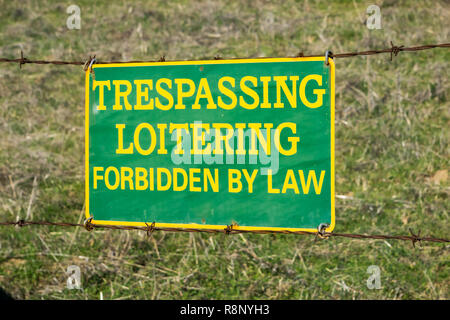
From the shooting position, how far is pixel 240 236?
494 centimetres

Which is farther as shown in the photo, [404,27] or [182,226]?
[404,27]

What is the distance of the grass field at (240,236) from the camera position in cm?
454

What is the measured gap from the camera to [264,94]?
2.88 meters

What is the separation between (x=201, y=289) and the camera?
4445mm

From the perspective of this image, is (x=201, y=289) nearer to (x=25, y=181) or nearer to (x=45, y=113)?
(x=25, y=181)

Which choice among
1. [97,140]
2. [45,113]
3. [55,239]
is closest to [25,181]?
[55,239]

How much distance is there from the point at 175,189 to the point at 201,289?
1.70m

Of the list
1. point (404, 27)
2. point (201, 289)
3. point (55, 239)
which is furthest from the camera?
point (404, 27)

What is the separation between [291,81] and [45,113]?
16.0 feet

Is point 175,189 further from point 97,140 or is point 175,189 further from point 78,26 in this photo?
point 78,26

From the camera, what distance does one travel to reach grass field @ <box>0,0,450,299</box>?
4.54 metres

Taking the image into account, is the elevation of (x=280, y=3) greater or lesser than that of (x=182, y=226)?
greater

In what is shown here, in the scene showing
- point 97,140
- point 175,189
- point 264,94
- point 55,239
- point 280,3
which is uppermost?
point 280,3

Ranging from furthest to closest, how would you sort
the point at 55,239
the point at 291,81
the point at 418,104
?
the point at 418,104, the point at 55,239, the point at 291,81
